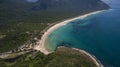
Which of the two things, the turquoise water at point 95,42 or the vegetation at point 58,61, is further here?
the turquoise water at point 95,42

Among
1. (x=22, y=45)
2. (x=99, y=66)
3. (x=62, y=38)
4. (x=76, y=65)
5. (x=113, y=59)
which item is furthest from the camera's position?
(x=62, y=38)

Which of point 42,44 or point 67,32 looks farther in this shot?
point 67,32

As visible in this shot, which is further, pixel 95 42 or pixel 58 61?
pixel 95 42

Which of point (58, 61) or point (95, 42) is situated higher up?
point (58, 61)

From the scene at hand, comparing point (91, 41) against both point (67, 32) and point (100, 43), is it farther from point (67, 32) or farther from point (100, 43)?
point (67, 32)

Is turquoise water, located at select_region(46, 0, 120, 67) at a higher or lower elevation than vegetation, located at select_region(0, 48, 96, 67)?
lower

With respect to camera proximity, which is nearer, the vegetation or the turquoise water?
the vegetation

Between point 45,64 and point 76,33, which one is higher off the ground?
point 45,64

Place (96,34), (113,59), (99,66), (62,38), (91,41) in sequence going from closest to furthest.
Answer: (99,66), (113,59), (91,41), (62,38), (96,34)

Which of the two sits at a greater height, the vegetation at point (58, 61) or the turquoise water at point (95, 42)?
the vegetation at point (58, 61)

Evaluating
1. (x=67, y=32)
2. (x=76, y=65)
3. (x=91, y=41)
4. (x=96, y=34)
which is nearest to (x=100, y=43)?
(x=91, y=41)
